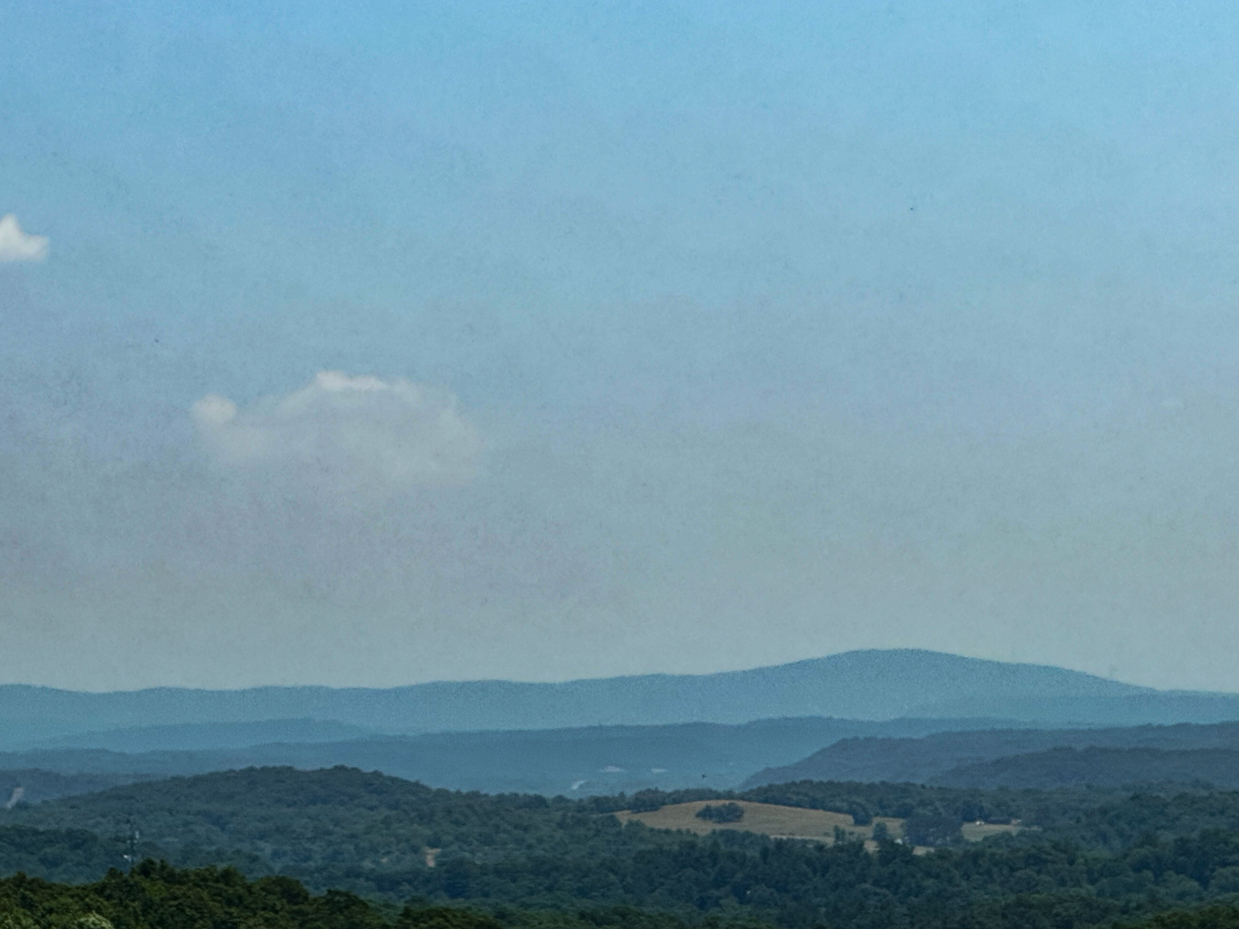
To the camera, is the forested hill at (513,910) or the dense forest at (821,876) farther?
the dense forest at (821,876)

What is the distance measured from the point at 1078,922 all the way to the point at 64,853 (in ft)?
400

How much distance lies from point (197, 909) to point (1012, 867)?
10233 cm

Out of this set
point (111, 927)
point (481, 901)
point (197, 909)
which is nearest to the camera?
point (111, 927)

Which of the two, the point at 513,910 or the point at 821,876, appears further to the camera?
the point at 821,876

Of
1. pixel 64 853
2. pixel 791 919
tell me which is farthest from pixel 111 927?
pixel 64 853

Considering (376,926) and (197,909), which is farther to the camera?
(376,926)

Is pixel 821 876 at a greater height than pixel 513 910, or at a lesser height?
greater

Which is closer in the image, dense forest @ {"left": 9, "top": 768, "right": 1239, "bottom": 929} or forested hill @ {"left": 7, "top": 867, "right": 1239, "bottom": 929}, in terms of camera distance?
forested hill @ {"left": 7, "top": 867, "right": 1239, "bottom": 929}

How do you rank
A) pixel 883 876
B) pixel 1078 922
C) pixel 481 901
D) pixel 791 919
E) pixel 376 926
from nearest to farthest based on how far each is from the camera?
1. pixel 376 926
2. pixel 1078 922
3. pixel 791 919
4. pixel 481 901
5. pixel 883 876

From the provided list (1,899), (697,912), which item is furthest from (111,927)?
(697,912)

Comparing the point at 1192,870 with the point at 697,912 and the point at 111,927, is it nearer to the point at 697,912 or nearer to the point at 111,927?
the point at 697,912

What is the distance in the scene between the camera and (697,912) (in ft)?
496

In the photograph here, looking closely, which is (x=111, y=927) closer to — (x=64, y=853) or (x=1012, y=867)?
(x=1012, y=867)

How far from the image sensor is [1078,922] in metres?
115
